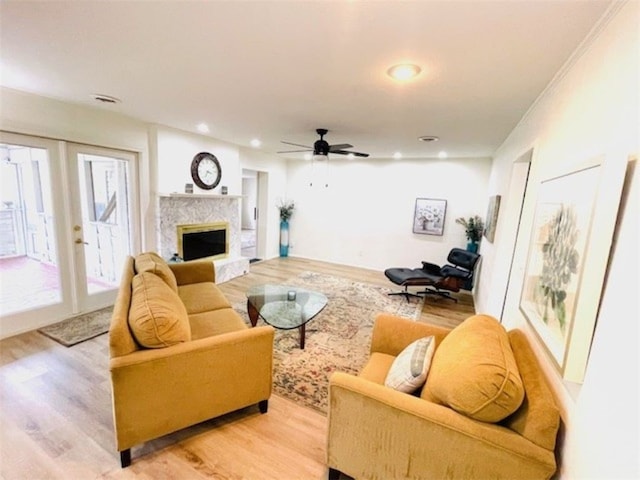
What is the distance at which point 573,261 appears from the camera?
116cm

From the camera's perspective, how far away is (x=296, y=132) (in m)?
3.82

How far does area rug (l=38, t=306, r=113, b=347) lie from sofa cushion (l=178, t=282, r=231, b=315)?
94 centimetres

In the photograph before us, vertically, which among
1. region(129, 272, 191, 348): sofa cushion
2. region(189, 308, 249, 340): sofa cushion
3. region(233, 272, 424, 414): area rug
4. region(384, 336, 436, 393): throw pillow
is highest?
region(129, 272, 191, 348): sofa cushion

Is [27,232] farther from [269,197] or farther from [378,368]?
[269,197]

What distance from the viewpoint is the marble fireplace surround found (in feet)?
13.8

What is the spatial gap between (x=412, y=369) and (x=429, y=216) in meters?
4.62

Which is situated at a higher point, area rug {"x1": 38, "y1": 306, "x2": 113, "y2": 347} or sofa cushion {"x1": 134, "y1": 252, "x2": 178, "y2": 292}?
sofa cushion {"x1": 134, "y1": 252, "x2": 178, "y2": 292}

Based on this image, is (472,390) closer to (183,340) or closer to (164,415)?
(183,340)

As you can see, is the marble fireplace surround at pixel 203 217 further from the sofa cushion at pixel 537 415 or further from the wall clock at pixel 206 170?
the sofa cushion at pixel 537 415

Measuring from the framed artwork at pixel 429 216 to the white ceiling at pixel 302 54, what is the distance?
2.59m

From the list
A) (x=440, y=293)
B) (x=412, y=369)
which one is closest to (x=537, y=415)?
(x=412, y=369)

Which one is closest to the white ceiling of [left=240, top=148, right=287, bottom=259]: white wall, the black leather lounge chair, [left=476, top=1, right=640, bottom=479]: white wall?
[left=476, top=1, right=640, bottom=479]: white wall

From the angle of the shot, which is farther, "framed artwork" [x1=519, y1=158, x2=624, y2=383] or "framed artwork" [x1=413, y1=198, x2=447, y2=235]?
"framed artwork" [x1=413, y1=198, x2=447, y2=235]

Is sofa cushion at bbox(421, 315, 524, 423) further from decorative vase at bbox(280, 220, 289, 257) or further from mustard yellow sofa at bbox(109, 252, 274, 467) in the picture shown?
decorative vase at bbox(280, 220, 289, 257)
